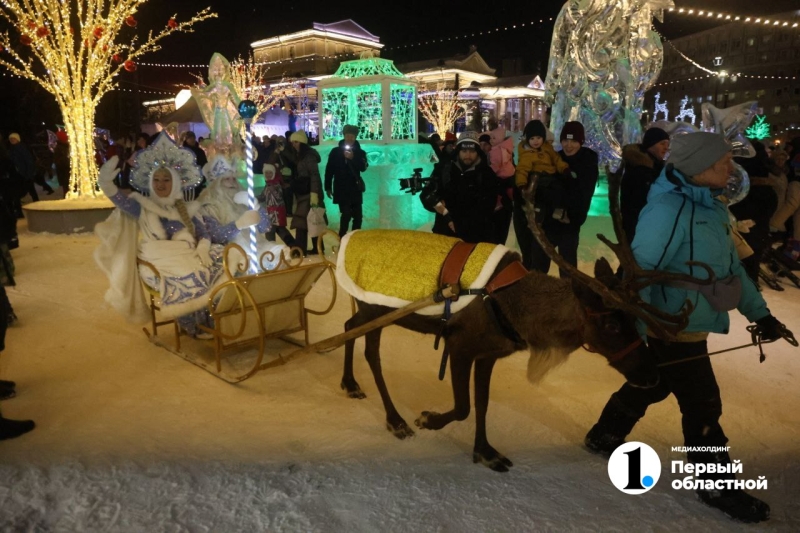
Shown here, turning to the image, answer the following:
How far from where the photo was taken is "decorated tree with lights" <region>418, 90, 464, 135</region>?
31109 millimetres

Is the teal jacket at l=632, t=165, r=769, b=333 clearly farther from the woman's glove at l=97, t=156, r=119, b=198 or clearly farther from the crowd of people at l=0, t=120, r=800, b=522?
the woman's glove at l=97, t=156, r=119, b=198

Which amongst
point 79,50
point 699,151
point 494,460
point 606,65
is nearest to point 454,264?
point 494,460

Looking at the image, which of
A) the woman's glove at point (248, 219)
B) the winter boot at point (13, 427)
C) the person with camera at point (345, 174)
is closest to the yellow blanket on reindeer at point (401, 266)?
the woman's glove at point (248, 219)

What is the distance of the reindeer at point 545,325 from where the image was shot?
2.48 meters

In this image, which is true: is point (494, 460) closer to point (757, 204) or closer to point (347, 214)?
point (757, 204)

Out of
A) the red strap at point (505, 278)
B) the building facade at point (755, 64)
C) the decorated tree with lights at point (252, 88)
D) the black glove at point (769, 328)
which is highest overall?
the building facade at point (755, 64)

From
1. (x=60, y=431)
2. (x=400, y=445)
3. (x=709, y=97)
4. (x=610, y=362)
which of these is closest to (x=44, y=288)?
(x=60, y=431)

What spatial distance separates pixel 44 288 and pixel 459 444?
19.1 ft

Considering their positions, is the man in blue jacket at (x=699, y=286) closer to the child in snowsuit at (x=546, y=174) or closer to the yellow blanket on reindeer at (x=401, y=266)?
the yellow blanket on reindeer at (x=401, y=266)

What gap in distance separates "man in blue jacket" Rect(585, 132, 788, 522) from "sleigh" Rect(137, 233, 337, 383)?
2.38 meters

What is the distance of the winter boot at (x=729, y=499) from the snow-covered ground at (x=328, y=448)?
0.05 m


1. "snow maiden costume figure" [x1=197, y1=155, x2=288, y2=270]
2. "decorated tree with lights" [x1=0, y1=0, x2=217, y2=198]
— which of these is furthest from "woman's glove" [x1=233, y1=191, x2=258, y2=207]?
"decorated tree with lights" [x1=0, y1=0, x2=217, y2=198]

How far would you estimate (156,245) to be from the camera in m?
4.54

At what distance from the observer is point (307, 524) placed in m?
2.58
